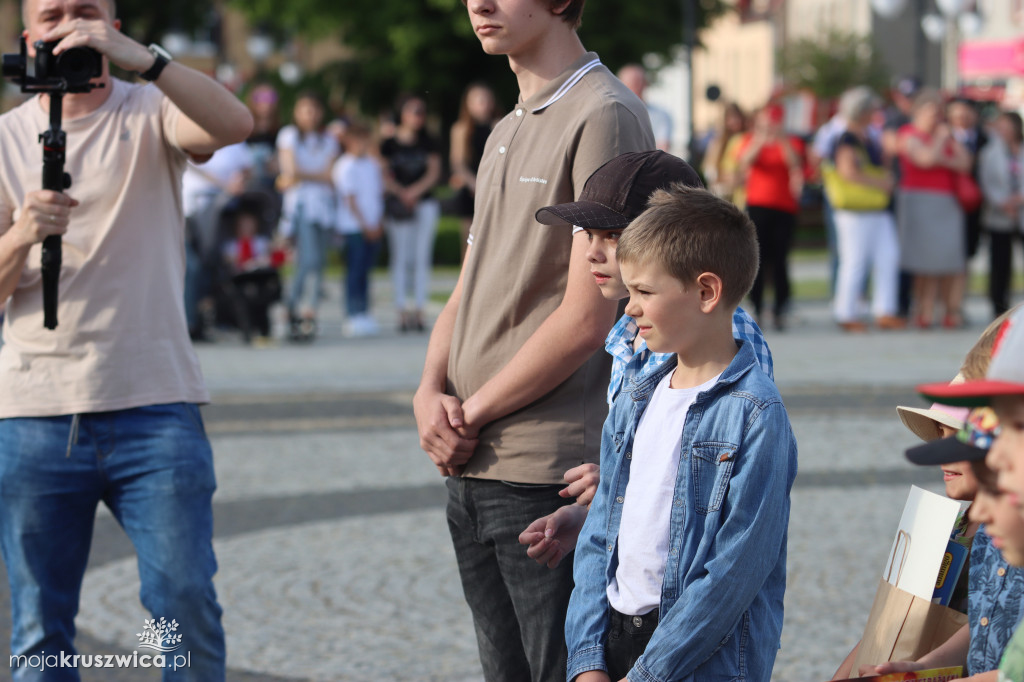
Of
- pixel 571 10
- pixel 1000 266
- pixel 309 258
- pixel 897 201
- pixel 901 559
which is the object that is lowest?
pixel 1000 266

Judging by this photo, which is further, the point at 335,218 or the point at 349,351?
the point at 335,218

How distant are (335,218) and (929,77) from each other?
184 feet

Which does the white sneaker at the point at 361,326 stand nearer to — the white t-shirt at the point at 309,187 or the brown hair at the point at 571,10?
the white t-shirt at the point at 309,187

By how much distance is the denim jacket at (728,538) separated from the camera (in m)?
2.46

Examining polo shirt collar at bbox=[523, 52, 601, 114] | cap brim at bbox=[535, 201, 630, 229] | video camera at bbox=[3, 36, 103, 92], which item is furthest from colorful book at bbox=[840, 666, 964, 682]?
video camera at bbox=[3, 36, 103, 92]

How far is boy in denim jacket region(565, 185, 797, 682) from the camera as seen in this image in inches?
Answer: 97.0

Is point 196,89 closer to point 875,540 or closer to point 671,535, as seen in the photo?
point 671,535

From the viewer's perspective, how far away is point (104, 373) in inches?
137

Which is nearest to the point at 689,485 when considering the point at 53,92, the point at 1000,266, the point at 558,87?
the point at 558,87

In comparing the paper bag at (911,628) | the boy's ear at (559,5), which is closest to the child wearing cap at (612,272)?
the boy's ear at (559,5)

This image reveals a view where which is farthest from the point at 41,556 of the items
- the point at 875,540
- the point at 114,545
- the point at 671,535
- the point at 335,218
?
the point at 335,218

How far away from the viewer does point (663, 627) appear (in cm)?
248

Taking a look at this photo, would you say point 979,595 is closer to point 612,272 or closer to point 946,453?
point 946,453

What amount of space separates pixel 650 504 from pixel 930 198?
38.4ft
